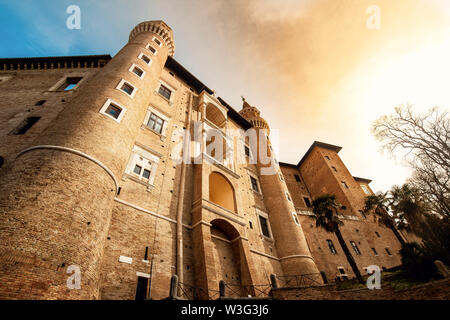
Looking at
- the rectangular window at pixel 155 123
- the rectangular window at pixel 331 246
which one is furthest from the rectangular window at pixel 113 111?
the rectangular window at pixel 331 246

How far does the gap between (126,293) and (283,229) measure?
14087 mm

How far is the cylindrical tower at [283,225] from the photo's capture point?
16.6 meters

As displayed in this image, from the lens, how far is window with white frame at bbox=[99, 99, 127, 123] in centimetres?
1120

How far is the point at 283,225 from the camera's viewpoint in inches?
755

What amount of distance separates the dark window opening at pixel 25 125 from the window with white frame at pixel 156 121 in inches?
291

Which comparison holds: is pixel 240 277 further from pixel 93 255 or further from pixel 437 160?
pixel 437 160

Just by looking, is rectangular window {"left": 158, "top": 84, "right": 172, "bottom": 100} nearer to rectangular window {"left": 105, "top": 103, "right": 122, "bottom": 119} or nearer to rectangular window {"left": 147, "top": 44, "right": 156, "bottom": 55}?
rectangular window {"left": 147, "top": 44, "right": 156, "bottom": 55}

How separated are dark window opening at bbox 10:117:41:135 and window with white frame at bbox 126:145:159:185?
299 inches

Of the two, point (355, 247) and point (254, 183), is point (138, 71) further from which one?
point (355, 247)

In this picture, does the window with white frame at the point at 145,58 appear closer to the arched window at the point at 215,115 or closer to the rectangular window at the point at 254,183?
the arched window at the point at 215,115

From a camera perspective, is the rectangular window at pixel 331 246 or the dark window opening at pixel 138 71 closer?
→ the dark window opening at pixel 138 71

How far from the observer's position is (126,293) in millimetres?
8094
